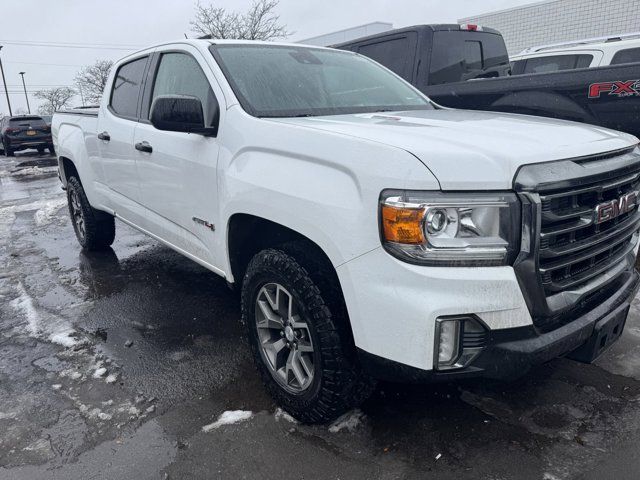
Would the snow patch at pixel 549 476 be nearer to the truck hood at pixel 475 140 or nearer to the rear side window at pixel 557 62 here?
the truck hood at pixel 475 140

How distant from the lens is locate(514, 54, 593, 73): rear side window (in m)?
7.14

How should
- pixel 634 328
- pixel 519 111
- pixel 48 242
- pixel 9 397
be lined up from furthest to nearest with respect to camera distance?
pixel 48 242
pixel 519 111
pixel 634 328
pixel 9 397

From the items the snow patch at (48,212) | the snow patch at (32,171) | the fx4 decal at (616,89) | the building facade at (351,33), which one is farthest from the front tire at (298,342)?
the building facade at (351,33)

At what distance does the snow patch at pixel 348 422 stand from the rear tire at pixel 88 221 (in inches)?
152

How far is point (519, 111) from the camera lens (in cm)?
507

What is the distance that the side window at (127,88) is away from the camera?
169 inches

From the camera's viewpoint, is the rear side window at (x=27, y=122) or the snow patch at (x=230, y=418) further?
the rear side window at (x=27, y=122)

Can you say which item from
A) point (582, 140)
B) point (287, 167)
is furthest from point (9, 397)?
point (582, 140)

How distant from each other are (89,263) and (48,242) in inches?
55.9

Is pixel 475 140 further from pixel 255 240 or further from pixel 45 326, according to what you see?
pixel 45 326

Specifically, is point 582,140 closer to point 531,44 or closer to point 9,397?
point 9,397

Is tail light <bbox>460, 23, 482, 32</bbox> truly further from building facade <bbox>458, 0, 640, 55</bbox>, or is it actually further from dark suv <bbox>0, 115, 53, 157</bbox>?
dark suv <bbox>0, 115, 53, 157</bbox>

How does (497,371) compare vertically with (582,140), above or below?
below

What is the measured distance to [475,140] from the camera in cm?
220
